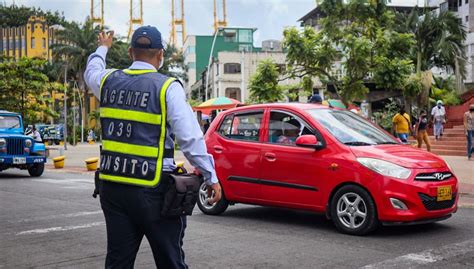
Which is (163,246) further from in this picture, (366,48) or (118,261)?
(366,48)

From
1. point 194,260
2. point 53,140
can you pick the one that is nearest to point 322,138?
point 194,260

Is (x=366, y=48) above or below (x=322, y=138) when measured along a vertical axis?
above

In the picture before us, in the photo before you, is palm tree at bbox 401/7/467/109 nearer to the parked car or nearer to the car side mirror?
the parked car

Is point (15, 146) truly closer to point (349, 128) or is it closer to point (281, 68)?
point (281, 68)

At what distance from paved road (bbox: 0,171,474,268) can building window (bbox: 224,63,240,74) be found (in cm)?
5630

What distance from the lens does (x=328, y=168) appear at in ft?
24.6

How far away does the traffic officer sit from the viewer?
3.44 metres

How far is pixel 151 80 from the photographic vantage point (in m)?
3.53

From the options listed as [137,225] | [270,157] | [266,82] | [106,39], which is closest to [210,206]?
[270,157]

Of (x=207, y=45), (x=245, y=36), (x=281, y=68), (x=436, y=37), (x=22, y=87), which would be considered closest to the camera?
(x=281, y=68)

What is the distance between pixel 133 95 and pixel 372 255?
11.8ft

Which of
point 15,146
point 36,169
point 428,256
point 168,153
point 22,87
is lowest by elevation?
point 36,169

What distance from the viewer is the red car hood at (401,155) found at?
7.12 metres

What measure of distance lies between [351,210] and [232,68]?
5905 cm
